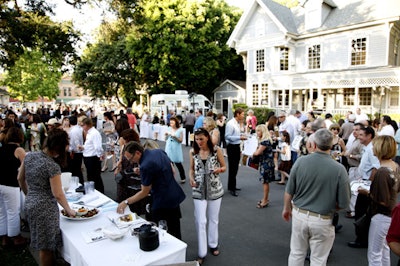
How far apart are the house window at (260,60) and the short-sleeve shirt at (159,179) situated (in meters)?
21.9

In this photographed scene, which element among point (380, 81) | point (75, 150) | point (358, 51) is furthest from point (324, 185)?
point (358, 51)

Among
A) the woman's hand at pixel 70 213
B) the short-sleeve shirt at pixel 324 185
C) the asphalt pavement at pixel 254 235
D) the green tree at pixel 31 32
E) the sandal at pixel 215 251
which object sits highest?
the green tree at pixel 31 32

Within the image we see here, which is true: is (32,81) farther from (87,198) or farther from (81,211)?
(81,211)

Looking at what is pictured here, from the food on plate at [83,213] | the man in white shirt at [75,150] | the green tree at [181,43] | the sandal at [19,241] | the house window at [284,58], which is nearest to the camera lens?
the food on plate at [83,213]

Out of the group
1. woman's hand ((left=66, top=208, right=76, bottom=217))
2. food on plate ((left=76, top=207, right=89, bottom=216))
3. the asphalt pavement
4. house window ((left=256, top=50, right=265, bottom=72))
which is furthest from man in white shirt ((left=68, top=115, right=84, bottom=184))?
house window ((left=256, top=50, right=265, bottom=72))

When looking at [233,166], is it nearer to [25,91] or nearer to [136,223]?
[136,223]

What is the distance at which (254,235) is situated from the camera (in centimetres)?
451

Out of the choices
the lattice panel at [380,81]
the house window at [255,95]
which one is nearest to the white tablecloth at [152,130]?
the house window at [255,95]

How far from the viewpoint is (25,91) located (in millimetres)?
36656

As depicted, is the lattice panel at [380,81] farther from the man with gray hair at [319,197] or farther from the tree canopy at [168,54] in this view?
the man with gray hair at [319,197]

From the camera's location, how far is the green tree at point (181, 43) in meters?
22.6

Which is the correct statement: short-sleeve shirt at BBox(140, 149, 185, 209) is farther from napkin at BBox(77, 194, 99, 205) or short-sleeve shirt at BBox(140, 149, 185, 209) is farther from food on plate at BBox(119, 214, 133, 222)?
napkin at BBox(77, 194, 99, 205)

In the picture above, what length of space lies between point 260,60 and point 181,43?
22.5 ft

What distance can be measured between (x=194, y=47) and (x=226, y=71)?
22.9ft
